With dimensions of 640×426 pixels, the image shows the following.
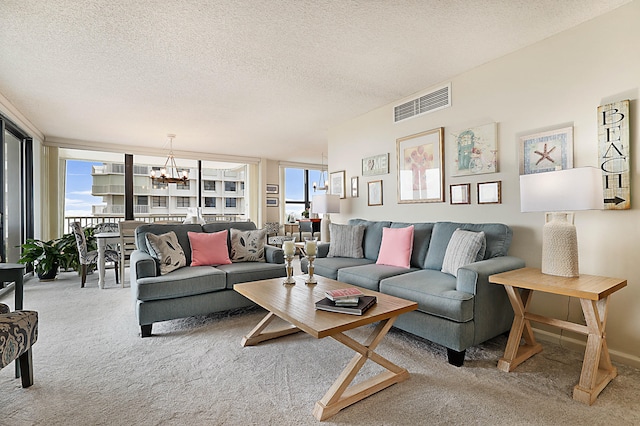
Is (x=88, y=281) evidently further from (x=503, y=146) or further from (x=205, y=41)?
(x=503, y=146)

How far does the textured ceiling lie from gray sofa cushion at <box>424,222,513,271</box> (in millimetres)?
1549

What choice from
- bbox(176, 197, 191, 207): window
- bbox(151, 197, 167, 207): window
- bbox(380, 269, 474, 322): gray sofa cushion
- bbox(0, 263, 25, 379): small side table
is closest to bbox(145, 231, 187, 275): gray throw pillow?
bbox(0, 263, 25, 379): small side table

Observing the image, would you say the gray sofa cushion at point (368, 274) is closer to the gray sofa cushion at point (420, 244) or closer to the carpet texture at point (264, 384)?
the gray sofa cushion at point (420, 244)

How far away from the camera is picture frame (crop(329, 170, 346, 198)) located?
4.91 metres

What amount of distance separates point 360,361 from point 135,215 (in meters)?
6.88

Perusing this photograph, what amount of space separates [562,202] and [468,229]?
37.9 inches

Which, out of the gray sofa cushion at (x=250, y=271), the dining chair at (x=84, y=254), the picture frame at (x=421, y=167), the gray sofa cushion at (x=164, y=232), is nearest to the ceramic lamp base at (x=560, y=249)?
A: the picture frame at (x=421, y=167)

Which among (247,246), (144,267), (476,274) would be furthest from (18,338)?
(476,274)

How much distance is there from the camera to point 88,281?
475cm

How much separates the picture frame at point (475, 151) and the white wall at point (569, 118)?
0.06 meters

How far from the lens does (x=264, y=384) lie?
73.2 inches

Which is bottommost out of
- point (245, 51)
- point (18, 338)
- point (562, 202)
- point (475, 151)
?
point (18, 338)

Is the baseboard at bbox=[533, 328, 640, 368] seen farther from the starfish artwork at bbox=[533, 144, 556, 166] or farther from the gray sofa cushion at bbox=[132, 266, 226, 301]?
the gray sofa cushion at bbox=[132, 266, 226, 301]

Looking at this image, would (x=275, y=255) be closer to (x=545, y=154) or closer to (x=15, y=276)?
(x=15, y=276)
